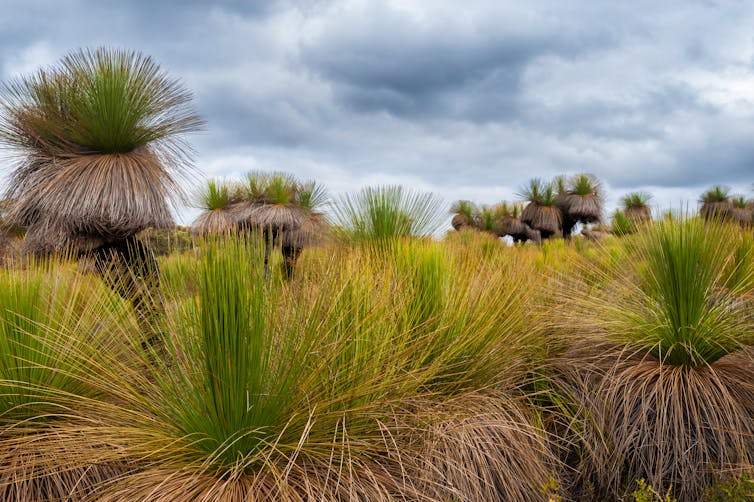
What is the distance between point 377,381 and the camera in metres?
4.11

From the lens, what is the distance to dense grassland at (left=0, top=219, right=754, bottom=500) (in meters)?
3.20

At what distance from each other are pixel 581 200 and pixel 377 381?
2803cm

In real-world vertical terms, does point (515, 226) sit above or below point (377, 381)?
above

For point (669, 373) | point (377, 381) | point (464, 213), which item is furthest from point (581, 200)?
point (377, 381)

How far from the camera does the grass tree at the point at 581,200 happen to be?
96.0 ft

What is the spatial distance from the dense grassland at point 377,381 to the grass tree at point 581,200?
2296cm

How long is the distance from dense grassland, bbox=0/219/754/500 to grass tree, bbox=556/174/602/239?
22964mm

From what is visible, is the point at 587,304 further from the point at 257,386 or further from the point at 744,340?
the point at 257,386

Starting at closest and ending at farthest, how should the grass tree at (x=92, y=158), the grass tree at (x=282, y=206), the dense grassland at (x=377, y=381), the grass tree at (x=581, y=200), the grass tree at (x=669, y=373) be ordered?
the dense grassland at (x=377, y=381) < the grass tree at (x=669, y=373) < the grass tree at (x=92, y=158) < the grass tree at (x=282, y=206) < the grass tree at (x=581, y=200)

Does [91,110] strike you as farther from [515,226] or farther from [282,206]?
[515,226]

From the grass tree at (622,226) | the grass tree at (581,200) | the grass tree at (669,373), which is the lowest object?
the grass tree at (669,373)

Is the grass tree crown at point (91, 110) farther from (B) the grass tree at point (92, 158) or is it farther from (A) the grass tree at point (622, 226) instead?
(A) the grass tree at point (622, 226)

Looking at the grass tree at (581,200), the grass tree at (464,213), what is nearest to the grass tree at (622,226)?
the grass tree at (581,200)

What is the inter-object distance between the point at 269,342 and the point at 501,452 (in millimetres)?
2567
